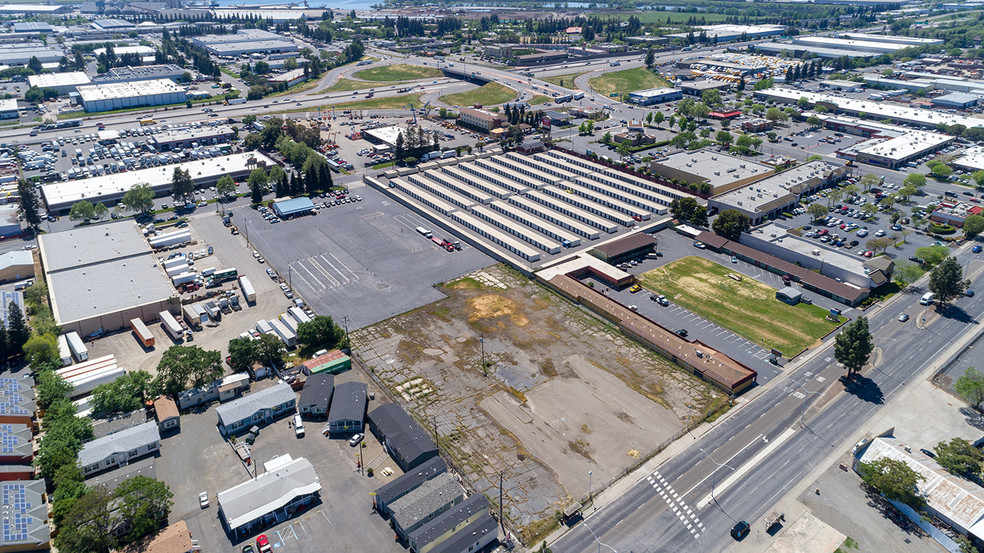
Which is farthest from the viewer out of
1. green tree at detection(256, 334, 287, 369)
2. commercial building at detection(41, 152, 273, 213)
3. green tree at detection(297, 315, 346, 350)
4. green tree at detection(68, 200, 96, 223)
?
commercial building at detection(41, 152, 273, 213)

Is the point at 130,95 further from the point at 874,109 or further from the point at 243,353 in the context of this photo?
the point at 874,109

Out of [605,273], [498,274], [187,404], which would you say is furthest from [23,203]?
[605,273]

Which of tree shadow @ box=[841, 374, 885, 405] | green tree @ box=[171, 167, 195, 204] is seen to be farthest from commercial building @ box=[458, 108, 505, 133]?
tree shadow @ box=[841, 374, 885, 405]

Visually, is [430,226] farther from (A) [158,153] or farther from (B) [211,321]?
(A) [158,153]

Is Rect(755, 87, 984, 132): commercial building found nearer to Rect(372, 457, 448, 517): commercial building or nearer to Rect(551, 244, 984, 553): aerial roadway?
Rect(551, 244, 984, 553): aerial roadway

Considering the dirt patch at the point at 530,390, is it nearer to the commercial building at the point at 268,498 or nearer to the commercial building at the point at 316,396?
the commercial building at the point at 316,396

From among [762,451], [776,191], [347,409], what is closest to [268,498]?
[347,409]
